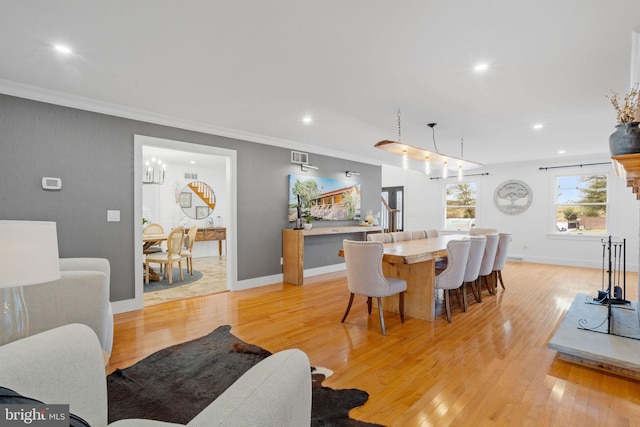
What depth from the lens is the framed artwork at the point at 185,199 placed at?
8.01m

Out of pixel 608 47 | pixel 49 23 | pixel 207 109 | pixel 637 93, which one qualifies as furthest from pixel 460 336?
pixel 49 23

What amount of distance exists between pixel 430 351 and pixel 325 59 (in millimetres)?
2590

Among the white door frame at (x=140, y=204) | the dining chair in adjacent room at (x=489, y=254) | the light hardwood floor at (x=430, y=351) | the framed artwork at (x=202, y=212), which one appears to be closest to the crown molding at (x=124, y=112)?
the white door frame at (x=140, y=204)

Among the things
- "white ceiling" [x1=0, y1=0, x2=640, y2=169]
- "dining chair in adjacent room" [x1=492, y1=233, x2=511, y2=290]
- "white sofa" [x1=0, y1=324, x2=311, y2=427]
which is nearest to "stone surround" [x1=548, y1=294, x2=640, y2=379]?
"dining chair in adjacent room" [x1=492, y1=233, x2=511, y2=290]

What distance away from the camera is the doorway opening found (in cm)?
455

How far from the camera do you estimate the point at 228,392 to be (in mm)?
829

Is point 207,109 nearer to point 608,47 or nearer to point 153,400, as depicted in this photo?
point 153,400

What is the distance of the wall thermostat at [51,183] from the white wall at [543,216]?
8.26 m

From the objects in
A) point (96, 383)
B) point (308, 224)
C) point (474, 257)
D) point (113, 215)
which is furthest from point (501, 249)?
point (113, 215)

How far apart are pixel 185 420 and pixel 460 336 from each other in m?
2.45

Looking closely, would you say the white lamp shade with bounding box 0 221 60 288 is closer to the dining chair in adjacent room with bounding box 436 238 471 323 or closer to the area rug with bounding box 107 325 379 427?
the area rug with bounding box 107 325 379 427

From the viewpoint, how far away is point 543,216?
23.2 ft

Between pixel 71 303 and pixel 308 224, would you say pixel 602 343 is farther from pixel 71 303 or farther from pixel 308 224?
pixel 71 303

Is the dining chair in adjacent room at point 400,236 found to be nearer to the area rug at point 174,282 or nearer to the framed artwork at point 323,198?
the framed artwork at point 323,198
